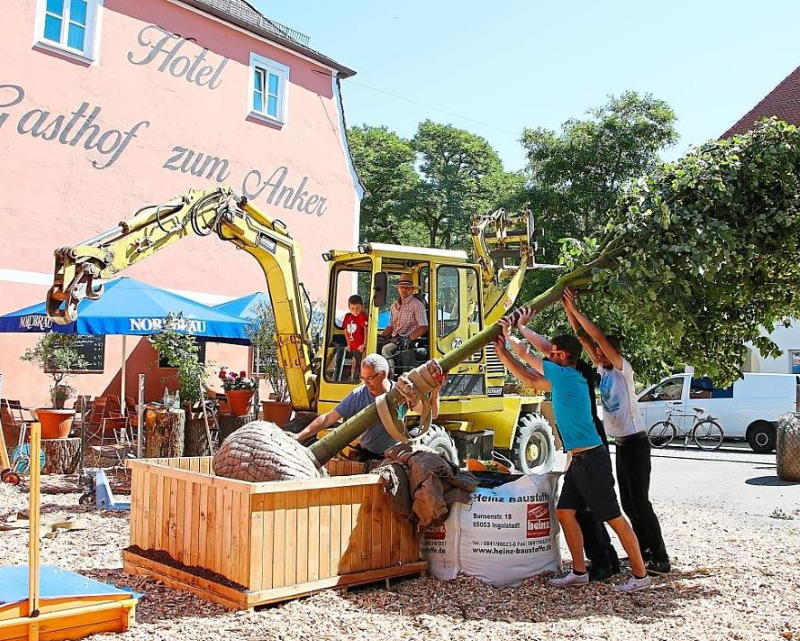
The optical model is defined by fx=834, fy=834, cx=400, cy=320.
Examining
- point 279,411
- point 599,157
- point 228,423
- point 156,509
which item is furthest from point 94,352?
point 599,157

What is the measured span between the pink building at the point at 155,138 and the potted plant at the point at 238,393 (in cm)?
393

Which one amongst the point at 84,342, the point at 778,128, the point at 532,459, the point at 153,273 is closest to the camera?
the point at 778,128

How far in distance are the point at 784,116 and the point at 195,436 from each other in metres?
24.9

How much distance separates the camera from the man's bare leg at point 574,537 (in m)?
5.79

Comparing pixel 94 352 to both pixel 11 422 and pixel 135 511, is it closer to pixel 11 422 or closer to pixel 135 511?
pixel 11 422

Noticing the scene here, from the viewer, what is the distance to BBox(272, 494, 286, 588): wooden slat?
5141 mm

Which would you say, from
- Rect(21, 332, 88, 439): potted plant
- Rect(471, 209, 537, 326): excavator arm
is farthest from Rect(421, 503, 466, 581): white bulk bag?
Rect(21, 332, 88, 439): potted plant

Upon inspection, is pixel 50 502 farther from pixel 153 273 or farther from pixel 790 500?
pixel 790 500

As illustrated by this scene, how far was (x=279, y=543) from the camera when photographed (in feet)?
16.9

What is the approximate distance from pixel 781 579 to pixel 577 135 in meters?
24.6

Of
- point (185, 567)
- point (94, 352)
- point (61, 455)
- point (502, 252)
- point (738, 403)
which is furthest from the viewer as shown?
point (738, 403)

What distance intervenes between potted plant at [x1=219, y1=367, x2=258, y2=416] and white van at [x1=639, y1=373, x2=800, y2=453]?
10.3m

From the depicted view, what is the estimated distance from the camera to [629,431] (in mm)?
6113

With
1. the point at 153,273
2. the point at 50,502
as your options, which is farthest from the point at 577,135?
the point at 50,502
